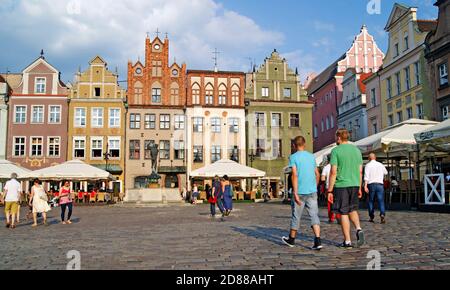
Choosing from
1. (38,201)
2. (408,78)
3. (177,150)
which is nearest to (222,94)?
(177,150)

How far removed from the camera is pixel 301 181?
22.6ft

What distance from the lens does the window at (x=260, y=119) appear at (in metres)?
47.8

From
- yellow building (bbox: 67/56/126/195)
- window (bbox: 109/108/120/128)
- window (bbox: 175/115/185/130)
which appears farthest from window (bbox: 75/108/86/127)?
window (bbox: 175/115/185/130)

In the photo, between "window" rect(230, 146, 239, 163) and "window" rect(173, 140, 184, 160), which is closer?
"window" rect(173, 140, 184, 160)

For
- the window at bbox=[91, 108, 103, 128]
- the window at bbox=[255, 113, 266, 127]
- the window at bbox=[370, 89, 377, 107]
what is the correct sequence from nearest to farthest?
the window at bbox=[370, 89, 377, 107]
the window at bbox=[91, 108, 103, 128]
the window at bbox=[255, 113, 266, 127]

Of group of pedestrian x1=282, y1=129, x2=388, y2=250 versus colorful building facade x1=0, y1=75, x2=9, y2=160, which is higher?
colorful building facade x1=0, y1=75, x2=9, y2=160

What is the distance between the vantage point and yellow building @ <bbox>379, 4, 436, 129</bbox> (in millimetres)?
34312

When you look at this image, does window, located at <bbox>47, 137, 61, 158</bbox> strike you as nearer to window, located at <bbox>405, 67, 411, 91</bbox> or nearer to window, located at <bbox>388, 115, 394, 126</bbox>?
window, located at <bbox>388, 115, 394, 126</bbox>

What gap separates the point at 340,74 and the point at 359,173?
Result: 1835 inches

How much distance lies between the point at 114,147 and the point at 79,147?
364 centimetres

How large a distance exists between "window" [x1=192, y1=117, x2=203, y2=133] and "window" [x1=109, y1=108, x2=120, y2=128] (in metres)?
8.23

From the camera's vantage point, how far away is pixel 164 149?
1805 inches

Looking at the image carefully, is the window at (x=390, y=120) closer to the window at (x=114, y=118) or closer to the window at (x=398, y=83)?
the window at (x=398, y=83)

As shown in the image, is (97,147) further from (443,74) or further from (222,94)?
(443,74)
